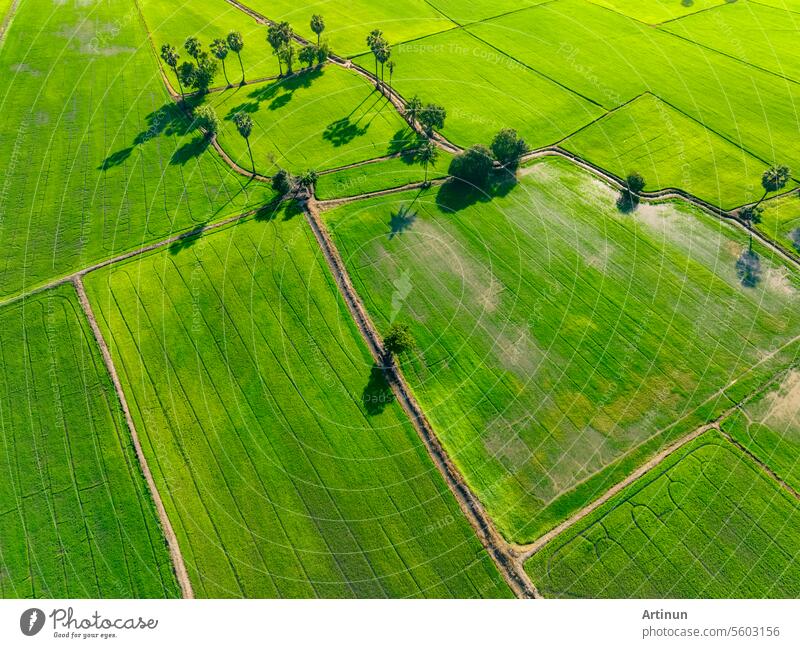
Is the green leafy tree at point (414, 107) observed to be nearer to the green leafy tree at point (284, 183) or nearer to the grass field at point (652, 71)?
the green leafy tree at point (284, 183)

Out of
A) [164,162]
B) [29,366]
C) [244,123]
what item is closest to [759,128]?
[244,123]

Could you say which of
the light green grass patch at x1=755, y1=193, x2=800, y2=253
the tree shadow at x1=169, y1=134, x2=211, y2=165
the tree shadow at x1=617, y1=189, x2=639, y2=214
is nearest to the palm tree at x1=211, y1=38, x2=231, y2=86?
the tree shadow at x1=169, y1=134, x2=211, y2=165

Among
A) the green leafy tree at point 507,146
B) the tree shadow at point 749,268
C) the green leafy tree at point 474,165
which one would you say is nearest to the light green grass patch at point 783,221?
the tree shadow at point 749,268

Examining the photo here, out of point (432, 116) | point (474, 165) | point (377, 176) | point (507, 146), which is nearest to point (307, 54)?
point (432, 116)

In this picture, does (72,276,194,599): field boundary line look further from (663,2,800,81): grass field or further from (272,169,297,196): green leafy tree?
(663,2,800,81): grass field

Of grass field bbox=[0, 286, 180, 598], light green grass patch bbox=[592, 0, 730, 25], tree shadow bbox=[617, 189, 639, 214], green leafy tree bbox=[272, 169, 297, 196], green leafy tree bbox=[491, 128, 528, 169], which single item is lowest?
grass field bbox=[0, 286, 180, 598]

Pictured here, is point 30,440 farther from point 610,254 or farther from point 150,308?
point 610,254

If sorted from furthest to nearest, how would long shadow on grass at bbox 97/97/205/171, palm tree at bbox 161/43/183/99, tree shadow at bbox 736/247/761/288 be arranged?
1. palm tree at bbox 161/43/183/99
2. long shadow on grass at bbox 97/97/205/171
3. tree shadow at bbox 736/247/761/288
